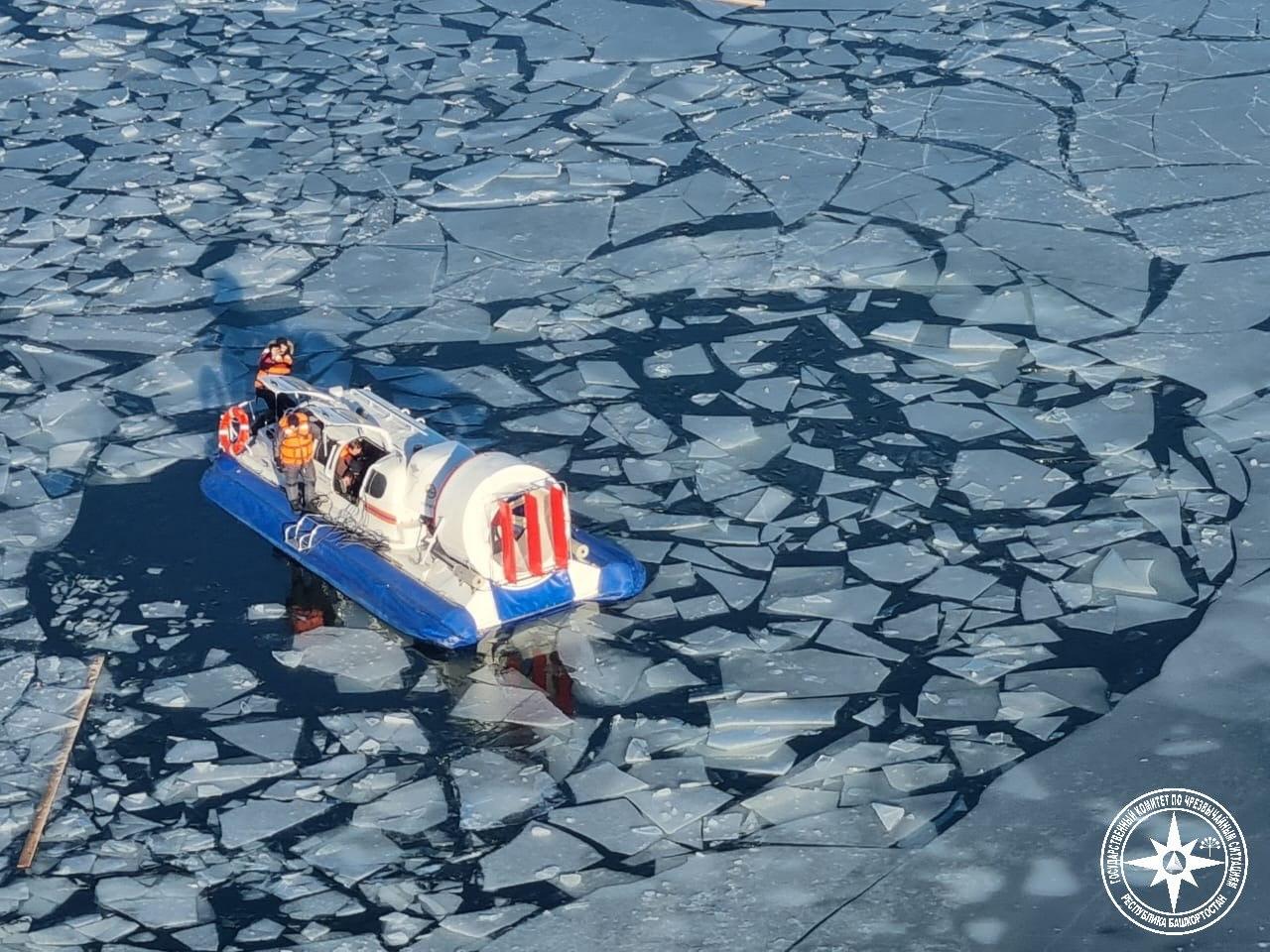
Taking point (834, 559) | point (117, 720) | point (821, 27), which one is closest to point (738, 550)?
point (834, 559)

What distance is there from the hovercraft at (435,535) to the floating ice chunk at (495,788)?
22.9 inches

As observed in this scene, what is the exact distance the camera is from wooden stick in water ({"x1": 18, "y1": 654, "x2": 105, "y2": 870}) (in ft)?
20.0

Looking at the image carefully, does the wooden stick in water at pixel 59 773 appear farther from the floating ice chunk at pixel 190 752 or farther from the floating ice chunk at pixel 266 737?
the floating ice chunk at pixel 266 737

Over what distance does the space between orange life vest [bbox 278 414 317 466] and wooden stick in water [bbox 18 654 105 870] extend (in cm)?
100

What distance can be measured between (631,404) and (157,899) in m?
3.41

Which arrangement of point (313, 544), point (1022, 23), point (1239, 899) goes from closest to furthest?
1. point (1239, 899)
2. point (313, 544)
3. point (1022, 23)

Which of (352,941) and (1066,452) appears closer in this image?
(352,941)

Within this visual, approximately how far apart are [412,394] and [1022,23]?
567 cm

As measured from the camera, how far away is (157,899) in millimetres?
5863

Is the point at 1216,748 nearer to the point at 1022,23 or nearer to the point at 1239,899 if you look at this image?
the point at 1239,899

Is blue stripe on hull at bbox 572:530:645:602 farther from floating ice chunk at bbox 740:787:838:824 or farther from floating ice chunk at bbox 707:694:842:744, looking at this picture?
floating ice chunk at bbox 740:787:838:824

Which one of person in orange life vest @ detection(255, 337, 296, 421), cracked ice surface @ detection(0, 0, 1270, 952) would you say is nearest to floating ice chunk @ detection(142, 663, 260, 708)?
cracked ice surface @ detection(0, 0, 1270, 952)

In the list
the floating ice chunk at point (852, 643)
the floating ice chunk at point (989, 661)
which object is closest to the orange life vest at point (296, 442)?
the floating ice chunk at point (852, 643)

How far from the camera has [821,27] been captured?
1237 cm
